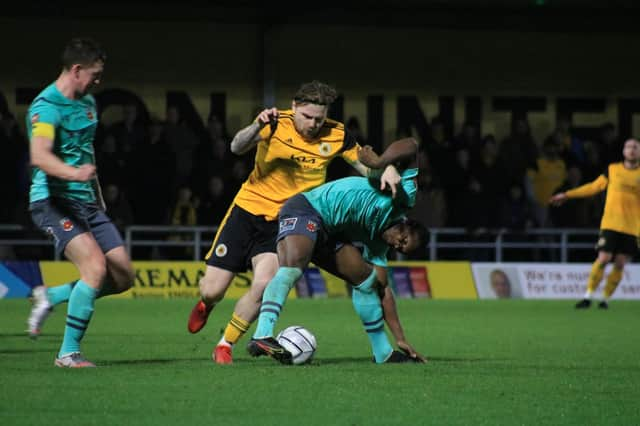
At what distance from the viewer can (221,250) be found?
32.5 feet

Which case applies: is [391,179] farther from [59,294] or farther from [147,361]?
[59,294]

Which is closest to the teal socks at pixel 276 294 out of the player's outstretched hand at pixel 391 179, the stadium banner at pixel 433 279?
the player's outstretched hand at pixel 391 179

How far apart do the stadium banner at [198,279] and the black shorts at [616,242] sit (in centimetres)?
353

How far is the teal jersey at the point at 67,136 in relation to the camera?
8414 millimetres

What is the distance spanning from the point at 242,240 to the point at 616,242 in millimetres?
10234

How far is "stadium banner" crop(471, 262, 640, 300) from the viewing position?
22125 mm

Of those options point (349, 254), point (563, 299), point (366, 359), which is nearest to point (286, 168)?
point (349, 254)

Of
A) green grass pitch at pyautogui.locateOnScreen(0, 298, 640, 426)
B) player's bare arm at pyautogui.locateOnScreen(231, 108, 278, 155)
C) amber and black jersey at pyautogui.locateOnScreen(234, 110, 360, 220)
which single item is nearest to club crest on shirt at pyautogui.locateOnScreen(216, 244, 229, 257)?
amber and black jersey at pyautogui.locateOnScreen(234, 110, 360, 220)

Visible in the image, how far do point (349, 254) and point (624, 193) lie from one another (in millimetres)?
10445

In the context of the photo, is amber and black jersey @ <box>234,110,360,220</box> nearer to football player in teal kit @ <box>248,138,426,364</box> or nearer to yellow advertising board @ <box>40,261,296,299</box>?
football player in teal kit @ <box>248,138,426,364</box>

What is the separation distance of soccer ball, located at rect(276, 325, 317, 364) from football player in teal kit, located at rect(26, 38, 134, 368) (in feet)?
3.91

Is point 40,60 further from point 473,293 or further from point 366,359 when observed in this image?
point 366,359

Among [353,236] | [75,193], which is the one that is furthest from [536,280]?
[75,193]

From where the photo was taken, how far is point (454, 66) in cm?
2645
